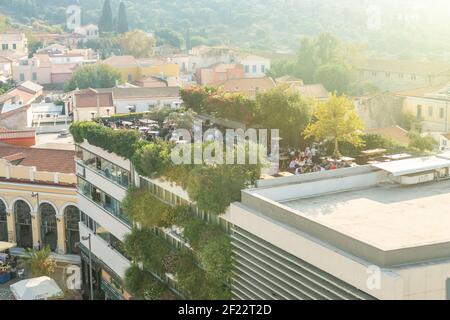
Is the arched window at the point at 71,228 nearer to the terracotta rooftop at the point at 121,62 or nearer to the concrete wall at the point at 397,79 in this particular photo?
the concrete wall at the point at 397,79

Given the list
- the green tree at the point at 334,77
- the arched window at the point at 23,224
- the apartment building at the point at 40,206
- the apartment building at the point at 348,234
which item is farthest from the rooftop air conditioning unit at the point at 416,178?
the green tree at the point at 334,77

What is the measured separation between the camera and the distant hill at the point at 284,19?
11356cm

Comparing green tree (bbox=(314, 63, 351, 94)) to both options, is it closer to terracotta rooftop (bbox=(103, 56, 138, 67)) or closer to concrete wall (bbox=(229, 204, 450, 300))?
terracotta rooftop (bbox=(103, 56, 138, 67))

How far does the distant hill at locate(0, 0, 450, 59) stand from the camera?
114 metres

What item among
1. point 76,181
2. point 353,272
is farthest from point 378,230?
point 76,181

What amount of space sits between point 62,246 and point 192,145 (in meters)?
11.2

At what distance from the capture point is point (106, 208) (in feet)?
68.3

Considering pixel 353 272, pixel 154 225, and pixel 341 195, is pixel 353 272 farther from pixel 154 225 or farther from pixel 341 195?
pixel 154 225

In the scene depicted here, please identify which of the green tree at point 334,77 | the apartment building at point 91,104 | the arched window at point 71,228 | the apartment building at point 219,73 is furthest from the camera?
the apartment building at point 219,73

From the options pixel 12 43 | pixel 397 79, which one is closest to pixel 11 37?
pixel 12 43

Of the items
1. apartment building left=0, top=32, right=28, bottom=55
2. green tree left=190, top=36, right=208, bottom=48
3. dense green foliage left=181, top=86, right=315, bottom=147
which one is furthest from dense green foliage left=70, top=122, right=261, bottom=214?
green tree left=190, top=36, right=208, bottom=48

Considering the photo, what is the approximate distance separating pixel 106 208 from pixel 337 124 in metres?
7.18

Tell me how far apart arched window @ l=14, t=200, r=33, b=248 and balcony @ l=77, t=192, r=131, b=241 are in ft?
10.9

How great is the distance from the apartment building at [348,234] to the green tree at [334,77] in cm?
4179
